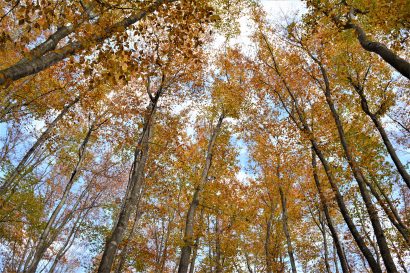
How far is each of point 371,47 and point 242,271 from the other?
58.8ft

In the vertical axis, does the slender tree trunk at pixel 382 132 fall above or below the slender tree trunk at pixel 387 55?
above

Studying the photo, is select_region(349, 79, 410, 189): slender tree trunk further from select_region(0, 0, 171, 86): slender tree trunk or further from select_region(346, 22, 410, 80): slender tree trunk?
select_region(0, 0, 171, 86): slender tree trunk

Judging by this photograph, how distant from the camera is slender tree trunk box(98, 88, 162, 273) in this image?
27.2 feet

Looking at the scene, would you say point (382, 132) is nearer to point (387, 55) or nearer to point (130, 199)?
point (387, 55)

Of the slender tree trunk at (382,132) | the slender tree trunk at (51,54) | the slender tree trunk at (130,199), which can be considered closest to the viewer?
the slender tree trunk at (51,54)

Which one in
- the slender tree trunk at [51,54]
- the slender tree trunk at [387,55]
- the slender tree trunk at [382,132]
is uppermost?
the slender tree trunk at [382,132]

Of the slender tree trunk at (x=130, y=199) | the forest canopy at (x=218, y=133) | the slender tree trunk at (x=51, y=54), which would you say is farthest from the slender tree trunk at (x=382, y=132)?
the slender tree trunk at (x=51, y=54)

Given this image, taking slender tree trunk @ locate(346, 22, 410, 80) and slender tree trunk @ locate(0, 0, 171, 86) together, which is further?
slender tree trunk @ locate(346, 22, 410, 80)

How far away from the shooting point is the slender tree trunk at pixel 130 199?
8.28 meters

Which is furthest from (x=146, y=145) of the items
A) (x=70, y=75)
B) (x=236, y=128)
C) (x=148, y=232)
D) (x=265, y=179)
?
(x=148, y=232)

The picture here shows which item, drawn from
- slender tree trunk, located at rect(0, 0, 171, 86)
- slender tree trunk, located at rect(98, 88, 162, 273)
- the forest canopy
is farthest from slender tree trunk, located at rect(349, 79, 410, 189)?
slender tree trunk, located at rect(0, 0, 171, 86)

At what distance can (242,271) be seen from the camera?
20031mm

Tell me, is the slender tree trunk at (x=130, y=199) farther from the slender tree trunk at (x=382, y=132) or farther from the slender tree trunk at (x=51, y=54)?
the slender tree trunk at (x=382, y=132)

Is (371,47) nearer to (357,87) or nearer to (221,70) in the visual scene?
(357,87)
